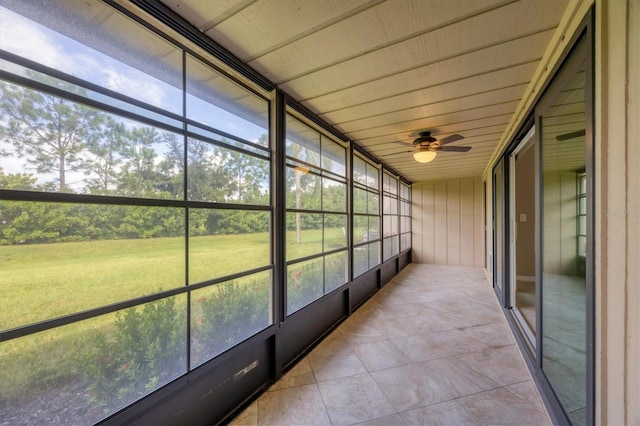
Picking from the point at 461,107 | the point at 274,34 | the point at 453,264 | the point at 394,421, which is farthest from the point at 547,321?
the point at 453,264

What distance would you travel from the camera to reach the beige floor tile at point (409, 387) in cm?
174

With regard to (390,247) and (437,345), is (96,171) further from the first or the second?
(390,247)

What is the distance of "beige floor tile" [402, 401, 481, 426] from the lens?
5.11 feet

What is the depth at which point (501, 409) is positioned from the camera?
165 centimetres

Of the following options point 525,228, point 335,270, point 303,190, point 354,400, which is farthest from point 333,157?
point 525,228

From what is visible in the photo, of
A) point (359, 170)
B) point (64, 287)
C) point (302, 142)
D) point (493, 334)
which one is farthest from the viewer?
point (359, 170)

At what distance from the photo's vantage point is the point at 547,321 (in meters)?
1.64

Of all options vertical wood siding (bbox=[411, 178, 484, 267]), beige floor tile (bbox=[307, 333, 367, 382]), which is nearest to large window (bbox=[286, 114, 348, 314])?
beige floor tile (bbox=[307, 333, 367, 382])

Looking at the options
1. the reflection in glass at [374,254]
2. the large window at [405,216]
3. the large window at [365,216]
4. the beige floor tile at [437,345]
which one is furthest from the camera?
the large window at [405,216]

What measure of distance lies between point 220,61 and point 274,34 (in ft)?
1.38

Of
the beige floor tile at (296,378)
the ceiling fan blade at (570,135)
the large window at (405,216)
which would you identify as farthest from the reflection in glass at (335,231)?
the large window at (405,216)

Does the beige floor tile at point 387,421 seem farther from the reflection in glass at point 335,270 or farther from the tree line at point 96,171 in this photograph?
the tree line at point 96,171

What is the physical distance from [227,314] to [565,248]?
219cm

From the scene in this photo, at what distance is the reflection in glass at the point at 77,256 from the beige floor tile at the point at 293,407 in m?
1.13
